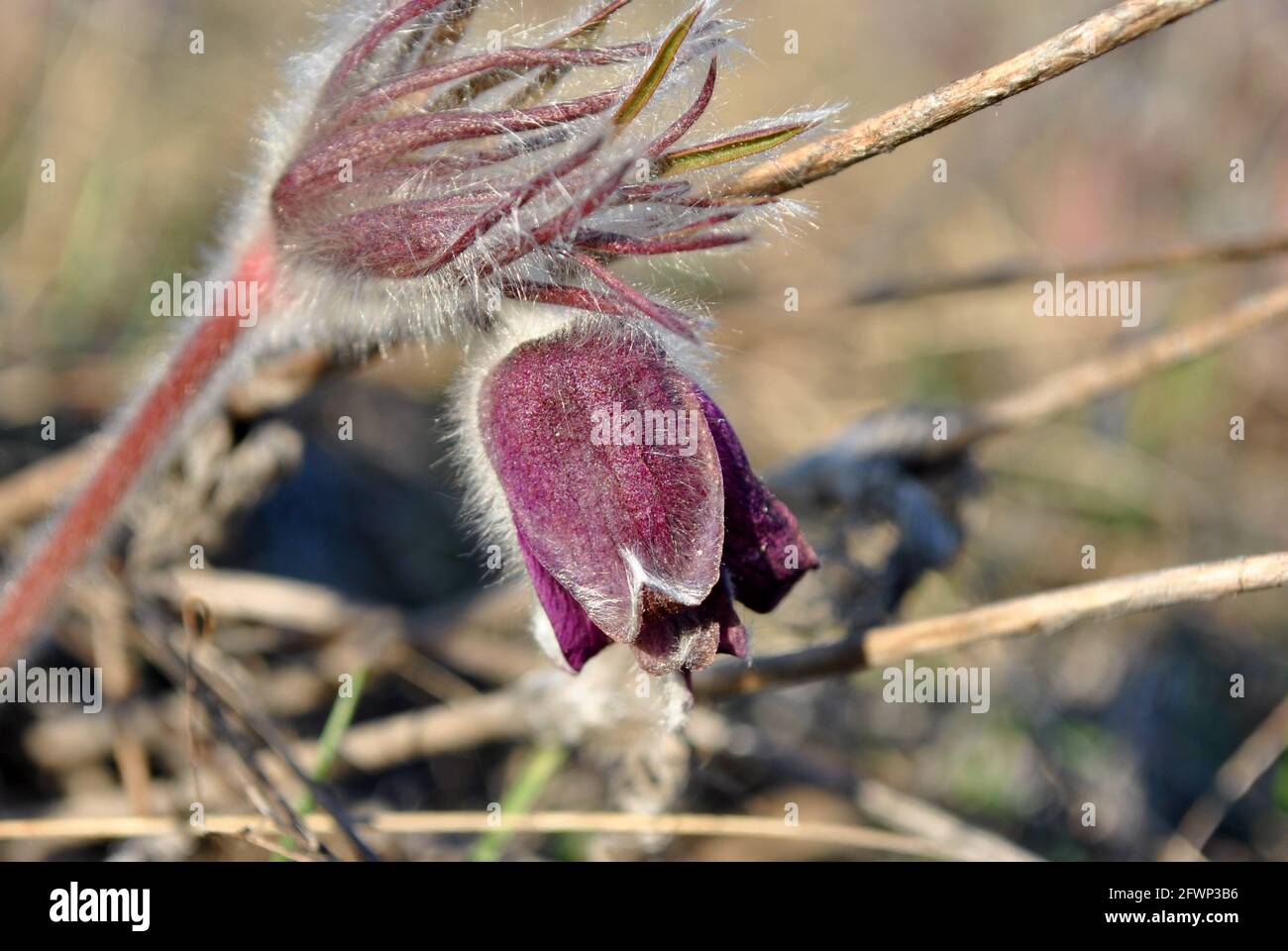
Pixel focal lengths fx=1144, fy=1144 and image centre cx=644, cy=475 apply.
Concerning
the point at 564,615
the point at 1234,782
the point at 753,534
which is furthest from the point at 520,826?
the point at 1234,782

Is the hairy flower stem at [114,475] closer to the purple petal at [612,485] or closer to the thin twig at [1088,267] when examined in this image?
the purple petal at [612,485]

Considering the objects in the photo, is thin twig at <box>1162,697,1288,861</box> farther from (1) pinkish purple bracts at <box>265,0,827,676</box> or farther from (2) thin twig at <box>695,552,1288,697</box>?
(1) pinkish purple bracts at <box>265,0,827,676</box>

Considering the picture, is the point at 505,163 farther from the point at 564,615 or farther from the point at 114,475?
the point at 114,475

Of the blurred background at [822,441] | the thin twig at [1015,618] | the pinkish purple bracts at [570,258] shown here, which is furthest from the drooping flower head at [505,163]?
the thin twig at [1015,618]

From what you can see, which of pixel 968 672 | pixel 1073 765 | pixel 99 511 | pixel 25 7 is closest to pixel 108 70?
pixel 25 7

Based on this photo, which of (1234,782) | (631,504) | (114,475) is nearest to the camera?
(631,504)
